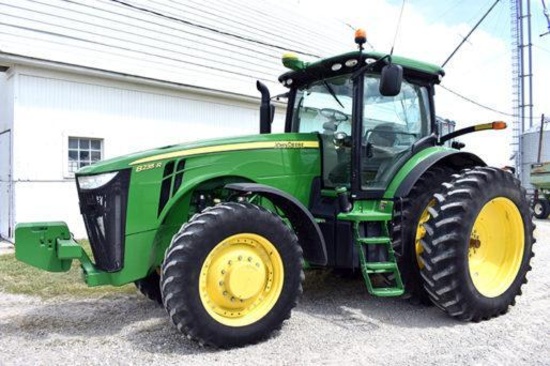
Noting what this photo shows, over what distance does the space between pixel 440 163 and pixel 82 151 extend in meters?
7.38

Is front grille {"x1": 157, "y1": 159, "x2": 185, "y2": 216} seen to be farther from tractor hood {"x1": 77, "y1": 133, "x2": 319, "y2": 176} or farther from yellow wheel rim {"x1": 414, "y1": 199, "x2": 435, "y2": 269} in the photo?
yellow wheel rim {"x1": 414, "y1": 199, "x2": 435, "y2": 269}

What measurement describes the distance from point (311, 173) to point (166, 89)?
23.2ft

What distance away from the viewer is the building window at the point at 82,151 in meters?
9.83

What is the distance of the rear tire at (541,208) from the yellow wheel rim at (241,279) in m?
15.5

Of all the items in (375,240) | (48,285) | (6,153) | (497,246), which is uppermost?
(6,153)

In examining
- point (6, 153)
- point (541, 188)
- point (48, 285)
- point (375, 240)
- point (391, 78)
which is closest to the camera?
point (391, 78)

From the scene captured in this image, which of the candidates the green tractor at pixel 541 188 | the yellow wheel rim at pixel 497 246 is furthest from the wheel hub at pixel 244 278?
the green tractor at pixel 541 188

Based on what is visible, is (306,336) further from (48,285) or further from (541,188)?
(541,188)

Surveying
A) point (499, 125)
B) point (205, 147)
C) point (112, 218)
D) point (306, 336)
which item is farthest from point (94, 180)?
point (499, 125)

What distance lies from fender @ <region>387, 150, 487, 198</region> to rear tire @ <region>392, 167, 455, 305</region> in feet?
0.37

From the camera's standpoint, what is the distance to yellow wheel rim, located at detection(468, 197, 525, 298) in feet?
15.8

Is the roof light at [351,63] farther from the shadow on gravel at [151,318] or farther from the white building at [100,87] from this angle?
the white building at [100,87]

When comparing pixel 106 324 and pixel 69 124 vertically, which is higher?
pixel 69 124

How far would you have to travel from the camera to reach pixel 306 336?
13.5 ft
